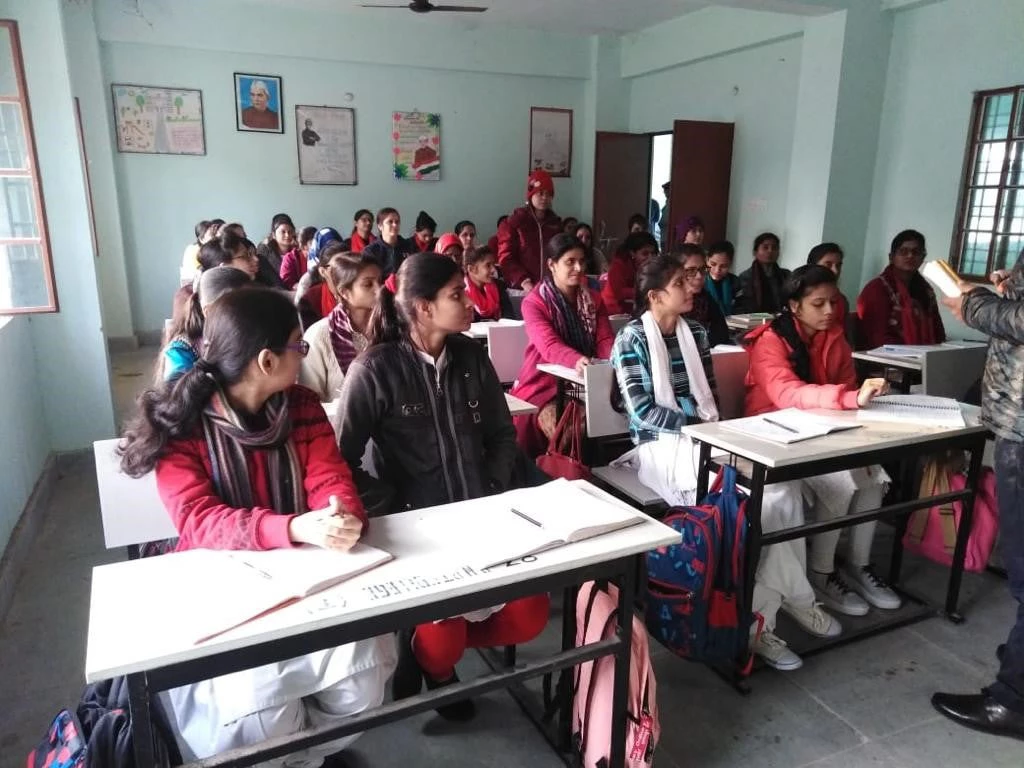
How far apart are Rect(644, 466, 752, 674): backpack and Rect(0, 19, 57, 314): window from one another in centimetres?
307

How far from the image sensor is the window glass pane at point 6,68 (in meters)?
3.17

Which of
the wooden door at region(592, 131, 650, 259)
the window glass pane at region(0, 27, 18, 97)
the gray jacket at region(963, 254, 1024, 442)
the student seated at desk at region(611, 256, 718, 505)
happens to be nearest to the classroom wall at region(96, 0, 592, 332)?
the wooden door at region(592, 131, 650, 259)

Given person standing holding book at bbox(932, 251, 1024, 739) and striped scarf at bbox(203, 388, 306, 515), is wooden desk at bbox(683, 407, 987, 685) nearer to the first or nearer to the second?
person standing holding book at bbox(932, 251, 1024, 739)

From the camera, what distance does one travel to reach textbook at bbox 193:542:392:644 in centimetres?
113

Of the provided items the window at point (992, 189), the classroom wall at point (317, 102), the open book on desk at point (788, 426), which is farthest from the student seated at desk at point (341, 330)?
the classroom wall at point (317, 102)

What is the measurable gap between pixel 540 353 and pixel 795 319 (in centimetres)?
108

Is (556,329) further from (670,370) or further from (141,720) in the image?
(141,720)

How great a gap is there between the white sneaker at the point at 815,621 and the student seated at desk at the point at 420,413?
3.19 ft

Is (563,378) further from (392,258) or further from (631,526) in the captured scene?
(392,258)

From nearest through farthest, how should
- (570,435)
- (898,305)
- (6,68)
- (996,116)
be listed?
(570,435), (6,68), (898,305), (996,116)

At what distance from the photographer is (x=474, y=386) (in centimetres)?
192

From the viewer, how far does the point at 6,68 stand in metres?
3.19

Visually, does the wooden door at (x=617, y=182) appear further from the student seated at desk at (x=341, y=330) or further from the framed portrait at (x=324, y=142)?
the student seated at desk at (x=341, y=330)

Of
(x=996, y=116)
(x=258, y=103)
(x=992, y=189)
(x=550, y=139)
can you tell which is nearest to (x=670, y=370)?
(x=992, y=189)
